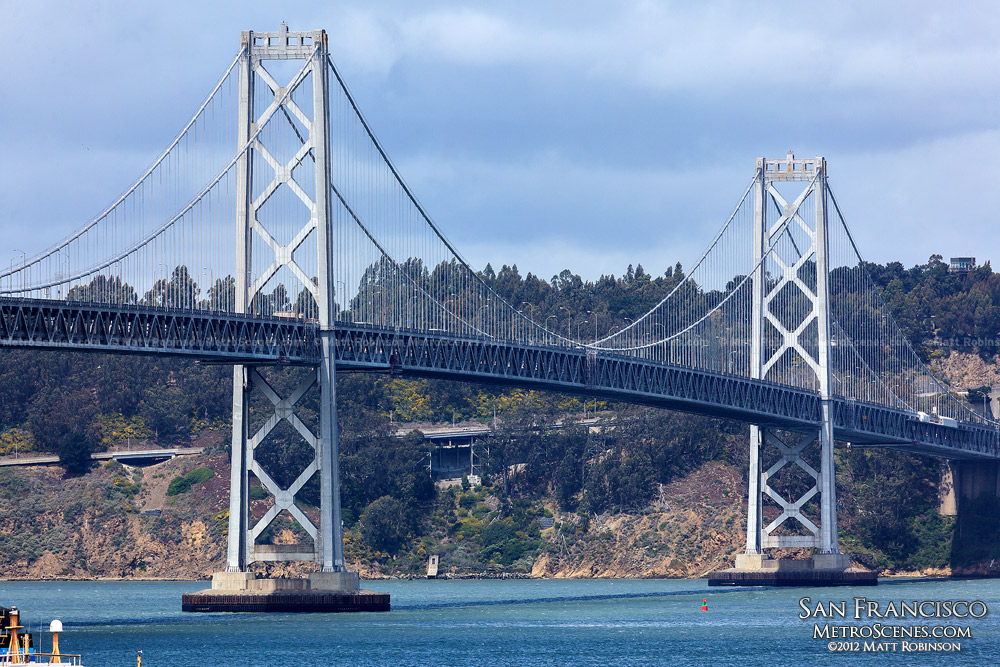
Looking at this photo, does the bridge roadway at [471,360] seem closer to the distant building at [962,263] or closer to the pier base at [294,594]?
the pier base at [294,594]

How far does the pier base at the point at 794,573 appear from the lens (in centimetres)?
9906

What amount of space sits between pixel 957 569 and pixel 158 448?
199 feet

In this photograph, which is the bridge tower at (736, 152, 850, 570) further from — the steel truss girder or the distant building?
the distant building

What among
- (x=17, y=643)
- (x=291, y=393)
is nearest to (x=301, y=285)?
(x=291, y=393)

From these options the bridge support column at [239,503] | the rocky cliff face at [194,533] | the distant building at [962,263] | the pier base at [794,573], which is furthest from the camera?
the distant building at [962,263]

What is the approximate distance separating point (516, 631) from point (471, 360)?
1588 cm

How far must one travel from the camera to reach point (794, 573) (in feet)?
325

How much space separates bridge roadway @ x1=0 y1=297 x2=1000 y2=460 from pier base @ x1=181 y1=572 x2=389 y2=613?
312 inches

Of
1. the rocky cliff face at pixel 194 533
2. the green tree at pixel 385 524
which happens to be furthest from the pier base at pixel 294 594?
the green tree at pixel 385 524

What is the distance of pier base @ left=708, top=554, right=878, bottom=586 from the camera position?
99.1 metres

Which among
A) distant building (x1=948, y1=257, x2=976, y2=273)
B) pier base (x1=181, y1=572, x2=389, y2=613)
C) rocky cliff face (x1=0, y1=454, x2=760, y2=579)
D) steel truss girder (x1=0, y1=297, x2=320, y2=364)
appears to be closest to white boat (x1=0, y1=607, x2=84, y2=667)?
steel truss girder (x1=0, y1=297, x2=320, y2=364)

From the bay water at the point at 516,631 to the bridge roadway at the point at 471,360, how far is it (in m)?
9.23

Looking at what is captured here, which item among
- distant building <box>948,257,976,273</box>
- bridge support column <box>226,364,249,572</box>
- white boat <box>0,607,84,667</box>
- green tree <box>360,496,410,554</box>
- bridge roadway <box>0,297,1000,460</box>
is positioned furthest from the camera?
distant building <box>948,257,976,273</box>

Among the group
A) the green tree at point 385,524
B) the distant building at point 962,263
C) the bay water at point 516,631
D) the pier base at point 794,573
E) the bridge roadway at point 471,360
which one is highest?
the distant building at point 962,263
